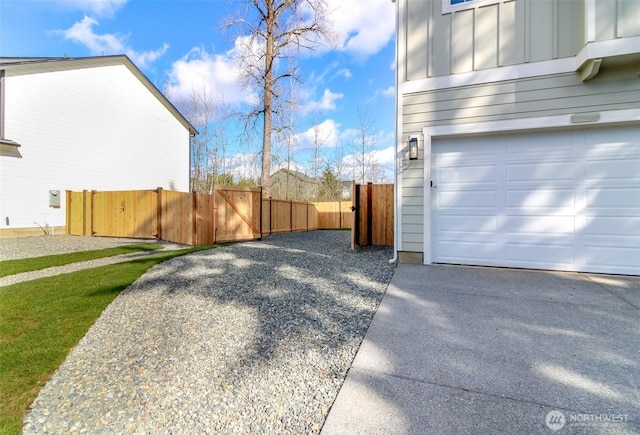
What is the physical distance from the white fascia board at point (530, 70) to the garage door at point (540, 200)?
3.13 feet

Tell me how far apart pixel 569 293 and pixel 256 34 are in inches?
547

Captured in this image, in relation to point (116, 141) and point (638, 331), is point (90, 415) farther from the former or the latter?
point (116, 141)

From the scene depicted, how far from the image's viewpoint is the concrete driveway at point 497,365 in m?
1.71

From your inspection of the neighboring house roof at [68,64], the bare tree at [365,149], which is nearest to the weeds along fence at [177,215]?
the neighboring house roof at [68,64]

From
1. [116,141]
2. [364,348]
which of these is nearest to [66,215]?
[116,141]

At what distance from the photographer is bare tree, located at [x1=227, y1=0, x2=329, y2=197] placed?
12242mm

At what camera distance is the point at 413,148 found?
5.19m

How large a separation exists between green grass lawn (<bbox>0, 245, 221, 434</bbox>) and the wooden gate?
5.51 m

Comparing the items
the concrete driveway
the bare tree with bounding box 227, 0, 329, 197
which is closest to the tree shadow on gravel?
the concrete driveway

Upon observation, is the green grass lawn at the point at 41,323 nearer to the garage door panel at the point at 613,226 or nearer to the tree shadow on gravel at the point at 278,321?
the tree shadow on gravel at the point at 278,321

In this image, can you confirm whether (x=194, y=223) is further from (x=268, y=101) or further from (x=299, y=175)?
(x=299, y=175)

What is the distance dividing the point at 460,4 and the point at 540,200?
11.8ft

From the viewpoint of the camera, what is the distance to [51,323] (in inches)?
119

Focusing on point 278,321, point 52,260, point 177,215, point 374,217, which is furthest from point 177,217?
point 278,321
